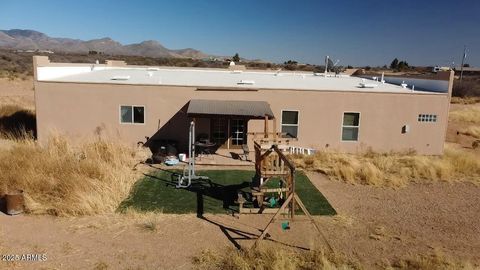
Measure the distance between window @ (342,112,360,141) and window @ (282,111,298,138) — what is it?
7.27ft

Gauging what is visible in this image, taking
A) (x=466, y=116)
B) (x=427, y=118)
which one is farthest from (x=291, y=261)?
(x=466, y=116)

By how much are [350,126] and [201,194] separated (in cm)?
878

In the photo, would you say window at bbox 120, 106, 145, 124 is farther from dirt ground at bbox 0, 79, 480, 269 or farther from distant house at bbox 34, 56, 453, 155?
dirt ground at bbox 0, 79, 480, 269

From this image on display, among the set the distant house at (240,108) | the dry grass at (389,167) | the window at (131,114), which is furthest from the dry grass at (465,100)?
the window at (131,114)

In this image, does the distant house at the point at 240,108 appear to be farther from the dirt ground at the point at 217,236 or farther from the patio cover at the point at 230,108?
the dirt ground at the point at 217,236

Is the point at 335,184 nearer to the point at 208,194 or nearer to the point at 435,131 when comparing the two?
the point at 208,194

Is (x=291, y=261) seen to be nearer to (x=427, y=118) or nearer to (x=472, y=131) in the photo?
(x=427, y=118)

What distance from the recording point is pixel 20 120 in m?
22.3

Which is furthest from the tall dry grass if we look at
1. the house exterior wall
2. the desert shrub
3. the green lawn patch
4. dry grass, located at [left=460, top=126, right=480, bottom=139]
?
dry grass, located at [left=460, top=126, right=480, bottom=139]

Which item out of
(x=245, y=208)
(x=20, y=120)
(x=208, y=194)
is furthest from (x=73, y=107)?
(x=245, y=208)

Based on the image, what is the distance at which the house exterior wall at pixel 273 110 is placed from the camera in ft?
58.3

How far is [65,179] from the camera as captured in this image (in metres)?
11.7

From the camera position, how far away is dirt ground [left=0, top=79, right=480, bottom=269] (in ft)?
28.5

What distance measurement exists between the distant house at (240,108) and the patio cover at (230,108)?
0.15 ft
